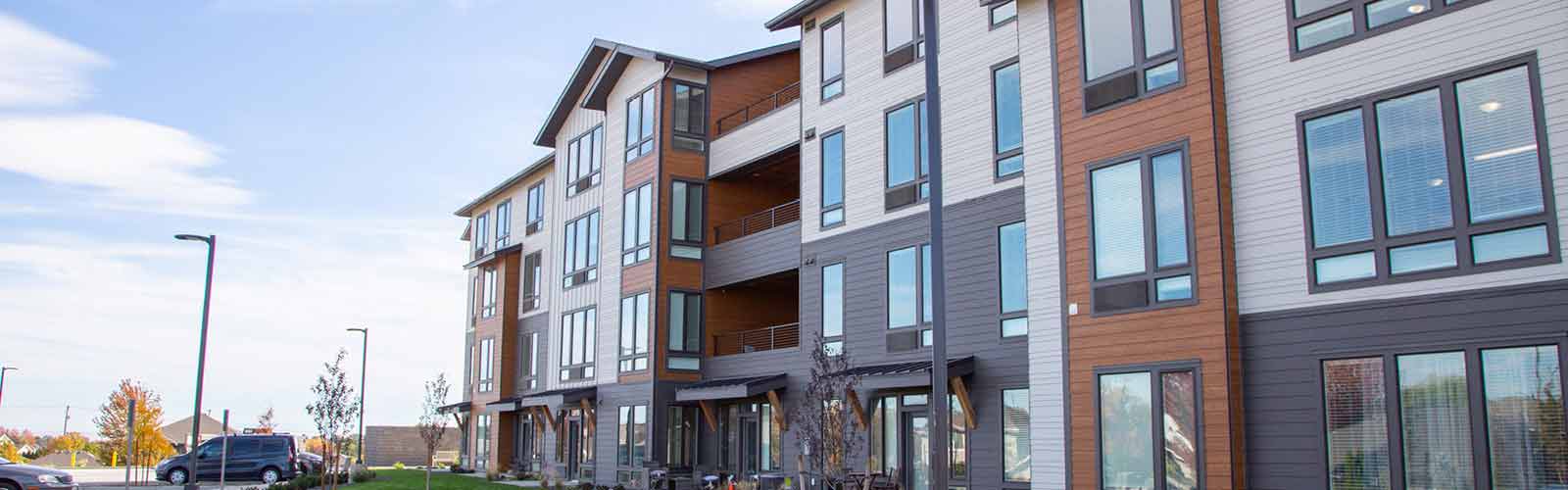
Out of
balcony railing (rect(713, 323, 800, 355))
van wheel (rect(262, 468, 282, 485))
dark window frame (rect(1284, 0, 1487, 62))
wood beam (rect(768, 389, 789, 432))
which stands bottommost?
van wheel (rect(262, 468, 282, 485))

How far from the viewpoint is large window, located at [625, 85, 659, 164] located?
31.9 metres

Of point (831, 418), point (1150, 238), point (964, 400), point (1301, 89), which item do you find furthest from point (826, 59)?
point (1301, 89)

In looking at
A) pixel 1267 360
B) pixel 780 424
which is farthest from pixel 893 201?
pixel 1267 360

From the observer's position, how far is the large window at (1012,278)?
64.9 ft

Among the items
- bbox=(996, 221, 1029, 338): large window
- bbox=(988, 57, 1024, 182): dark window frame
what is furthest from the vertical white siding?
bbox=(996, 221, 1029, 338): large window

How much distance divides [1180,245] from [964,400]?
18.6 feet

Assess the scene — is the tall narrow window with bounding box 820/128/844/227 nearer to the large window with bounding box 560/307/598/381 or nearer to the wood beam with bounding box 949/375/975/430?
the wood beam with bounding box 949/375/975/430

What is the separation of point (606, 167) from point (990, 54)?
16029 millimetres

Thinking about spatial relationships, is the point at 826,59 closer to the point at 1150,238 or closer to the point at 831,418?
the point at 831,418

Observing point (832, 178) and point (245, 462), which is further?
point (245, 462)

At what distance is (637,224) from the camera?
32.0 meters

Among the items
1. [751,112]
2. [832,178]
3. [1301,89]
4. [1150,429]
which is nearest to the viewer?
[1301,89]

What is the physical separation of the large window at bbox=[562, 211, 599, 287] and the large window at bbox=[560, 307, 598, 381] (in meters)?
1.04

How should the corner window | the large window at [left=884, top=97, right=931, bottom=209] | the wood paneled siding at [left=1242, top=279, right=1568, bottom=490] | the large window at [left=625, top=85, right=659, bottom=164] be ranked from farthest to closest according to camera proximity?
the large window at [left=625, top=85, right=659, bottom=164] < the large window at [left=884, top=97, right=931, bottom=209] < the corner window < the wood paneled siding at [left=1242, top=279, right=1568, bottom=490]
